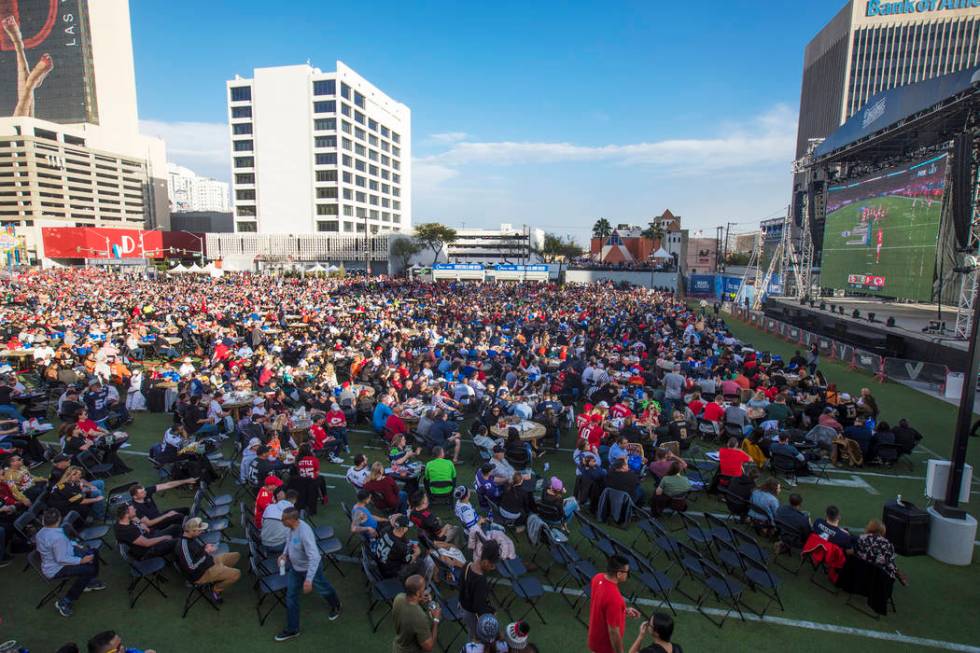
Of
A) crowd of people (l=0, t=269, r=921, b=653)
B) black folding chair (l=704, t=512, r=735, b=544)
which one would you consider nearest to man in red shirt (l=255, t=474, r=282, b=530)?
crowd of people (l=0, t=269, r=921, b=653)

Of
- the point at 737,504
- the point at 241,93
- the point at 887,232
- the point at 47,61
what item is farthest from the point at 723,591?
the point at 47,61

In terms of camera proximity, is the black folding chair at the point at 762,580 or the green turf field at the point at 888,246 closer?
the black folding chair at the point at 762,580

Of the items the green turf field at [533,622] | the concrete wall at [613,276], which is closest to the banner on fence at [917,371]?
the green turf field at [533,622]

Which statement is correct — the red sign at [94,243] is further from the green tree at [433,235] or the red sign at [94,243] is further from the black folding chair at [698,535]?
the black folding chair at [698,535]

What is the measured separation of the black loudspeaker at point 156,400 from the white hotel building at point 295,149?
65.1 m

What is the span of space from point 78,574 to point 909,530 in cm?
1043

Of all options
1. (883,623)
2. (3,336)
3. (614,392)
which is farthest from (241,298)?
(883,623)

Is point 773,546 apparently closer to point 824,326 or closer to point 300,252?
point 824,326

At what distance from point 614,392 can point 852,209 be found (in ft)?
80.4

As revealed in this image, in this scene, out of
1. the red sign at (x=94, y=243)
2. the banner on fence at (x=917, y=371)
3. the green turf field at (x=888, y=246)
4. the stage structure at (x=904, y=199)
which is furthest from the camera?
the red sign at (x=94, y=243)

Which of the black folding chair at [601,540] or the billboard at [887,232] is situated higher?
the billboard at [887,232]

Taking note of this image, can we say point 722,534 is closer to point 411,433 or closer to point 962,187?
point 411,433

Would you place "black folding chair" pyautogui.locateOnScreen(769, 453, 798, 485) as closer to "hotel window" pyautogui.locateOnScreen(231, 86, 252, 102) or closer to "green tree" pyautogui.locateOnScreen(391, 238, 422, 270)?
"green tree" pyautogui.locateOnScreen(391, 238, 422, 270)

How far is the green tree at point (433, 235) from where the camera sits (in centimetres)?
8406
